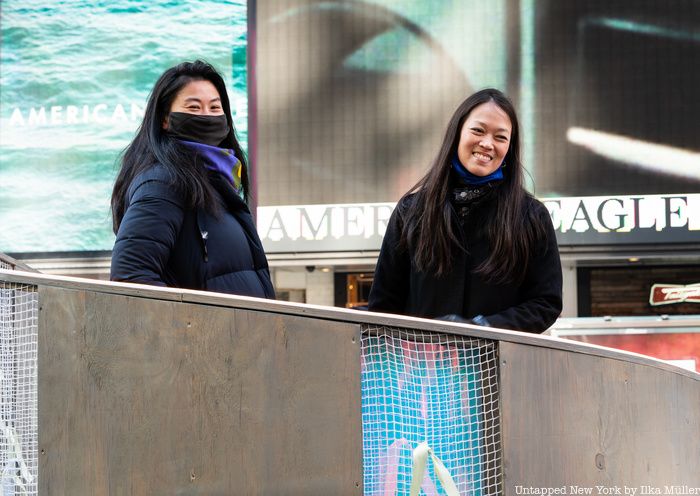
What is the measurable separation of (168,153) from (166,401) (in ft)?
2.73

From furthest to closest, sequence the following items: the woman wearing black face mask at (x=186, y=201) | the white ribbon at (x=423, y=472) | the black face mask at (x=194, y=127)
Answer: the black face mask at (x=194, y=127) < the woman wearing black face mask at (x=186, y=201) < the white ribbon at (x=423, y=472)

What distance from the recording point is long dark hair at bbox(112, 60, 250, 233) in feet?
9.49

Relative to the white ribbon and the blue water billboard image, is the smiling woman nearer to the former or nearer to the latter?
the white ribbon

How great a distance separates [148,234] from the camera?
2764 mm

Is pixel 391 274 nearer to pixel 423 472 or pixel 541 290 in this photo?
pixel 541 290

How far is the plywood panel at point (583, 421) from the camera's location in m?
2.79

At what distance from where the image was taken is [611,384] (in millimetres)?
2971

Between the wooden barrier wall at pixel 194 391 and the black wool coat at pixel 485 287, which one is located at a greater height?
the black wool coat at pixel 485 287

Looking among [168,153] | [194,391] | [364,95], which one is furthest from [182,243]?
[364,95]

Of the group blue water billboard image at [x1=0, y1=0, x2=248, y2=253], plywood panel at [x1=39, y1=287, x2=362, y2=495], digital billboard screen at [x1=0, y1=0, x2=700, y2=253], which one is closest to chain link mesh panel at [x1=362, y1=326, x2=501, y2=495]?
plywood panel at [x1=39, y1=287, x2=362, y2=495]

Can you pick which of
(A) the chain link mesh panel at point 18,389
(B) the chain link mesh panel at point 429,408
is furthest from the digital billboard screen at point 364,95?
(A) the chain link mesh panel at point 18,389

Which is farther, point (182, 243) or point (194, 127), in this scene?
point (194, 127)

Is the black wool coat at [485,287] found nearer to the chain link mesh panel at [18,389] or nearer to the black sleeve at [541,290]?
the black sleeve at [541,290]

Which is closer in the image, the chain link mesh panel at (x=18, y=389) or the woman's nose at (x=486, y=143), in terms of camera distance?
the chain link mesh panel at (x=18, y=389)
